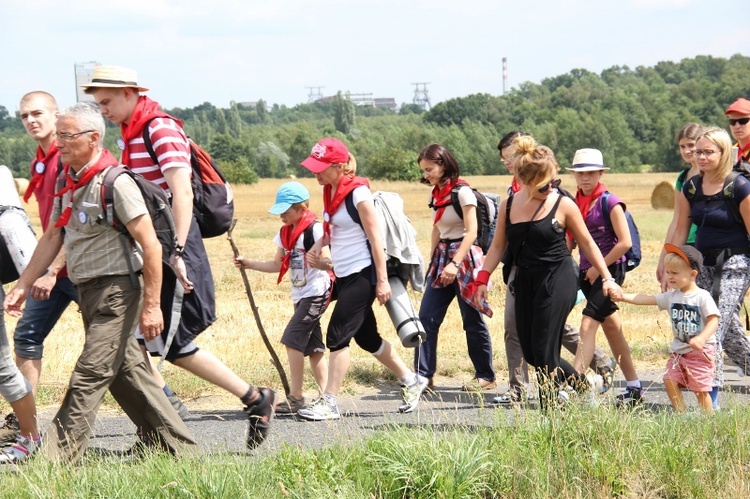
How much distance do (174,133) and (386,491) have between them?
2.41m

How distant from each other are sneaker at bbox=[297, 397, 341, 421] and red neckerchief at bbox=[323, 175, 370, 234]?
46.2 inches

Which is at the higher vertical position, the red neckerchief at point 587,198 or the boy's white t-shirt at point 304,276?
the red neckerchief at point 587,198

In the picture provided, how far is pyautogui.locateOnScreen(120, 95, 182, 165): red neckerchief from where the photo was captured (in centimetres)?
579

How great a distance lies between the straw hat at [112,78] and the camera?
5.74 meters

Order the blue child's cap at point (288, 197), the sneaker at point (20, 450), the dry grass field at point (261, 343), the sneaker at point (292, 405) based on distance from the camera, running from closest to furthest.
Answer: the sneaker at point (20, 450)
the sneaker at point (292, 405)
the blue child's cap at point (288, 197)
the dry grass field at point (261, 343)

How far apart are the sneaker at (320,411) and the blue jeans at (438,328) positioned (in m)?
1.11

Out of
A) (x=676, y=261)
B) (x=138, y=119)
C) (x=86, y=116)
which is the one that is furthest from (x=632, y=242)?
(x=86, y=116)

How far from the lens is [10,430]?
6.20 metres

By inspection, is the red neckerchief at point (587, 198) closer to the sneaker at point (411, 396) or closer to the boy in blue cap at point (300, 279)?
the sneaker at point (411, 396)

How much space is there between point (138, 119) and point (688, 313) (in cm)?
356

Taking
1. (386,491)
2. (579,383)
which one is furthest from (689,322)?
(386,491)

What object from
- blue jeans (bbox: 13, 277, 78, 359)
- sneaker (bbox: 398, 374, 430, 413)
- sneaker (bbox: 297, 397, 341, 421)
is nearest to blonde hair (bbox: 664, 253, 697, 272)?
sneaker (bbox: 398, 374, 430, 413)

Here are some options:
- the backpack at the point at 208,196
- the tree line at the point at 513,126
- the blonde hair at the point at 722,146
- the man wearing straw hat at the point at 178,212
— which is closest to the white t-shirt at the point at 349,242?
the backpack at the point at 208,196

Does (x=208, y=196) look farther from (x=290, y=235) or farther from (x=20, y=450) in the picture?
(x=20, y=450)
